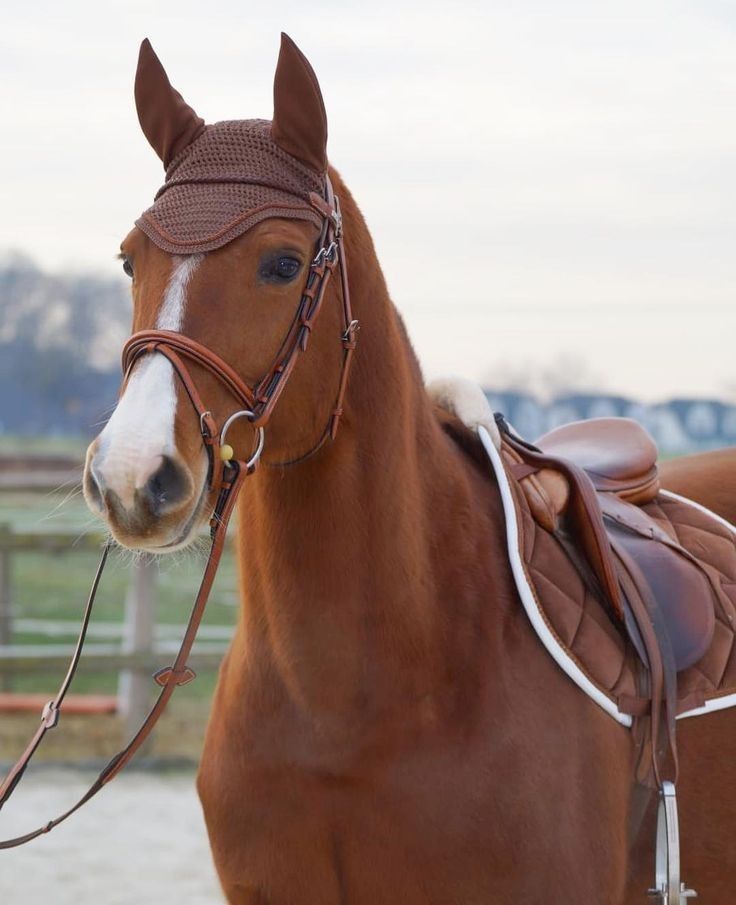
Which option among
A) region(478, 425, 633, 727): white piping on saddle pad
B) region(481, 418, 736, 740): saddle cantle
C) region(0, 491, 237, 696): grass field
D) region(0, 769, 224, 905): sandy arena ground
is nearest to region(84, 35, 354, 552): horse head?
region(478, 425, 633, 727): white piping on saddle pad

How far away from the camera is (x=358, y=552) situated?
2369 millimetres

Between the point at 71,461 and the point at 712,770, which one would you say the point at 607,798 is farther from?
the point at 71,461

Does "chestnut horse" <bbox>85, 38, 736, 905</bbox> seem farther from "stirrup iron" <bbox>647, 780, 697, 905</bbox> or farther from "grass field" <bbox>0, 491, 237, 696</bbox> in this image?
"grass field" <bbox>0, 491, 237, 696</bbox>

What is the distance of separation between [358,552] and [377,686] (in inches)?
10.1

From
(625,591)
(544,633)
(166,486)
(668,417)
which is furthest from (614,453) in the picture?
(668,417)

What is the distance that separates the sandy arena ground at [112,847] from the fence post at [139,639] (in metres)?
0.50

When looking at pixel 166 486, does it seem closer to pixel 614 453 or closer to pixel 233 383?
pixel 233 383

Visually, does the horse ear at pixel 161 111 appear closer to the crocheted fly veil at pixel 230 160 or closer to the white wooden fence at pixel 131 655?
the crocheted fly veil at pixel 230 160

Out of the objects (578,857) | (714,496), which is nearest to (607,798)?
(578,857)

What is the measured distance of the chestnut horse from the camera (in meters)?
2.29

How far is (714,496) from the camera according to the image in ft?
11.7

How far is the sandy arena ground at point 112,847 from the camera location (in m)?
4.96

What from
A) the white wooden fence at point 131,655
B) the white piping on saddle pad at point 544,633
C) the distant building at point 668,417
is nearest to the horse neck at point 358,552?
the white piping on saddle pad at point 544,633

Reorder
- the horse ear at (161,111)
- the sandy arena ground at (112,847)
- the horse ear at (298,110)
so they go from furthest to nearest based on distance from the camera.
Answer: the sandy arena ground at (112,847) → the horse ear at (161,111) → the horse ear at (298,110)
